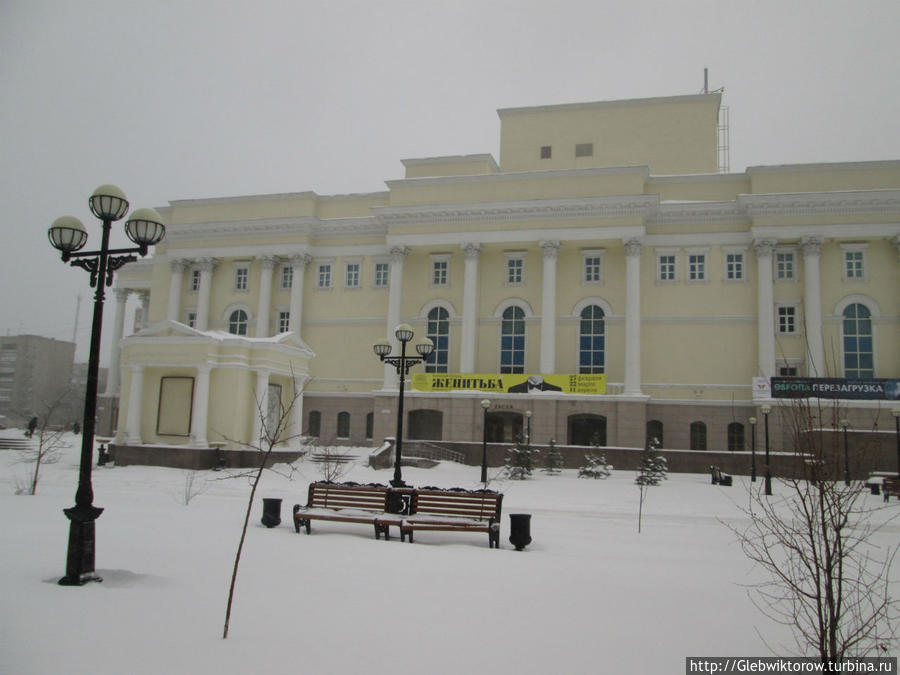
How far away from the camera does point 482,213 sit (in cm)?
4016

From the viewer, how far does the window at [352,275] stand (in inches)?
1725

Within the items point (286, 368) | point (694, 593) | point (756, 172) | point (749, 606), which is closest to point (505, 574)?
point (694, 593)

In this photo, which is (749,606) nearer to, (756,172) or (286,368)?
(286,368)

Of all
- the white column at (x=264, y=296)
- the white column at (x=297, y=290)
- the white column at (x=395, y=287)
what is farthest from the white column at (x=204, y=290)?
the white column at (x=395, y=287)

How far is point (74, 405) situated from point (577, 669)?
3962 inches

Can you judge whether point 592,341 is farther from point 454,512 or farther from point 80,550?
point 80,550

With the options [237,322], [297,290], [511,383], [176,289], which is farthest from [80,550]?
[176,289]

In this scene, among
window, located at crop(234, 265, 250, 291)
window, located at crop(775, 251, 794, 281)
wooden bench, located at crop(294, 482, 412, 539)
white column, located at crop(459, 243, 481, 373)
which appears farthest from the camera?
window, located at crop(234, 265, 250, 291)

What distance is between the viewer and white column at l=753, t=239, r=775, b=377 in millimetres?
36281

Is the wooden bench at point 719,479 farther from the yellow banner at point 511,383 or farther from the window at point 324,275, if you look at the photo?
the window at point 324,275

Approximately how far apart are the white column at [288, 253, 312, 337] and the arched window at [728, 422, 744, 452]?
84.9 ft

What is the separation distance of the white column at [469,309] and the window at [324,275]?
9399mm

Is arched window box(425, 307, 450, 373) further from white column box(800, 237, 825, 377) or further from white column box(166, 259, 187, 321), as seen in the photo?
white column box(800, 237, 825, 377)

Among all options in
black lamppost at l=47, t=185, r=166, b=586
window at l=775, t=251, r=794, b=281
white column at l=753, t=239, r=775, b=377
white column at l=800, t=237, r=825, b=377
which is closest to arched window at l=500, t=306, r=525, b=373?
white column at l=753, t=239, r=775, b=377
